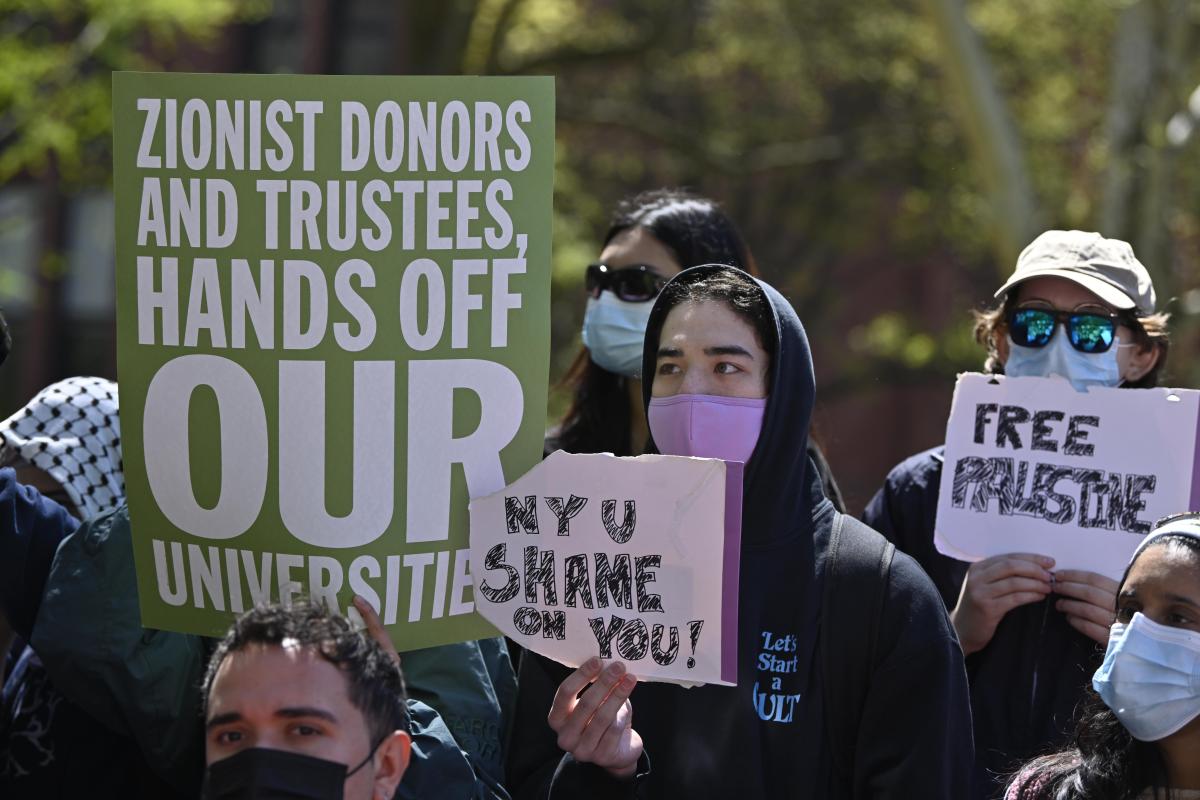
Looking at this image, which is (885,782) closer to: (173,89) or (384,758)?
(384,758)

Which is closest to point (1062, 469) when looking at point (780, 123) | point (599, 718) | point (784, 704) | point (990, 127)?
point (784, 704)

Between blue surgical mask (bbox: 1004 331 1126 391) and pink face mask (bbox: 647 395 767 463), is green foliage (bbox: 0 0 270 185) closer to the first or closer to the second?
blue surgical mask (bbox: 1004 331 1126 391)

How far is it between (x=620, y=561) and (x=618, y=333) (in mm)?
1472

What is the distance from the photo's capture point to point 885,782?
298 cm

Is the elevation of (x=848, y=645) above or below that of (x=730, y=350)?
below

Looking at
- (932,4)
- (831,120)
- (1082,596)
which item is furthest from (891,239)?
(1082,596)

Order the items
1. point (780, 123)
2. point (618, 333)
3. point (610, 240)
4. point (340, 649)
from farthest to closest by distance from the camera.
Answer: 1. point (780, 123)
2. point (610, 240)
3. point (618, 333)
4. point (340, 649)

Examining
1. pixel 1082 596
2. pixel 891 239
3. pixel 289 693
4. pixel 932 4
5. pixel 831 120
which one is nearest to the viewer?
pixel 289 693

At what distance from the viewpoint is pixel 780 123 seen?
61.0 feet

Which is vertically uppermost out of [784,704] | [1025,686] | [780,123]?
[780,123]

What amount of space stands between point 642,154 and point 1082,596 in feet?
56.1

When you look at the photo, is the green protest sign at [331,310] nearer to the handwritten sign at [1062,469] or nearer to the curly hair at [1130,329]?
the handwritten sign at [1062,469]

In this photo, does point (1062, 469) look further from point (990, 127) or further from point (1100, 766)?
point (990, 127)

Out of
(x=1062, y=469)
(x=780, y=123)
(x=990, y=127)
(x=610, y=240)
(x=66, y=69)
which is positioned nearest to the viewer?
(x=1062, y=469)
